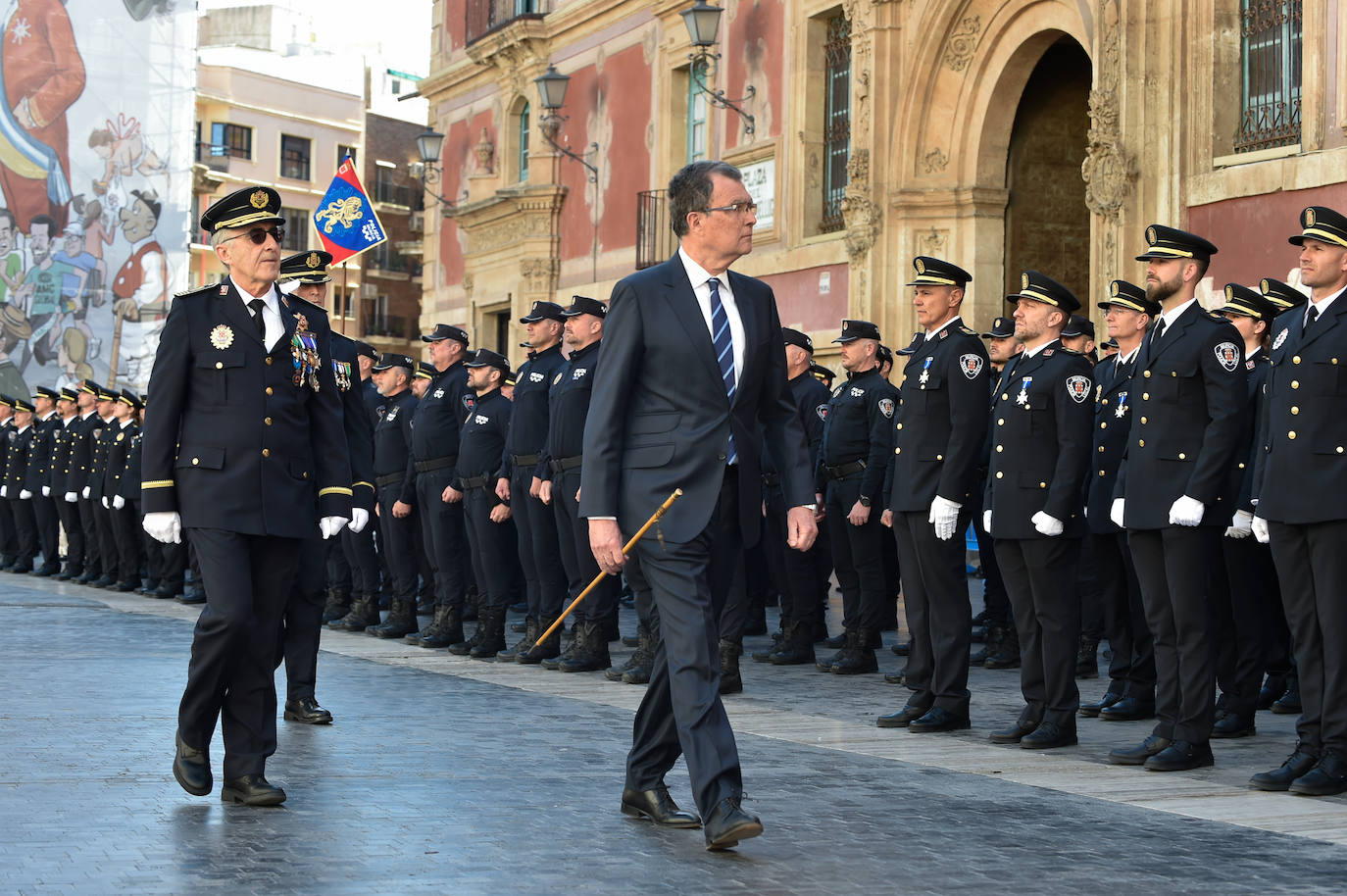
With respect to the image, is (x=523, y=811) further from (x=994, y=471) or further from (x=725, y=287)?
(x=994, y=471)

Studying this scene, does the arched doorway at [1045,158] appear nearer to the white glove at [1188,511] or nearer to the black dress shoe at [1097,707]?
the black dress shoe at [1097,707]

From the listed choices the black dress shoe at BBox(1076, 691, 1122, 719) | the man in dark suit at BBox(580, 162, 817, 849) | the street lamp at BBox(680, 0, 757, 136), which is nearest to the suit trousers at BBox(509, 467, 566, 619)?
the black dress shoe at BBox(1076, 691, 1122, 719)

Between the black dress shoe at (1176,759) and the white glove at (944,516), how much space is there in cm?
155

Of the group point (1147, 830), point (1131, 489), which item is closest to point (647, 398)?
point (1147, 830)

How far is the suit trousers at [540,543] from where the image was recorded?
12.2 metres

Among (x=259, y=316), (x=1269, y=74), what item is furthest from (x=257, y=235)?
(x=1269, y=74)

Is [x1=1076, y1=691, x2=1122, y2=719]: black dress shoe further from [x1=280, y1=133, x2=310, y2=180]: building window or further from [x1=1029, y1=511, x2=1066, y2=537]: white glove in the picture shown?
[x1=280, y1=133, x2=310, y2=180]: building window

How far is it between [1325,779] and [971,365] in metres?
2.80

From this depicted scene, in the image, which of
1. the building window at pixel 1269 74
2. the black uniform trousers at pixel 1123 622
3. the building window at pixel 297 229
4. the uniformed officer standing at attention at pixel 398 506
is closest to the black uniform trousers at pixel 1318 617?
the black uniform trousers at pixel 1123 622

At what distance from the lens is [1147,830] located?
6227mm

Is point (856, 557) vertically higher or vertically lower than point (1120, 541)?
lower

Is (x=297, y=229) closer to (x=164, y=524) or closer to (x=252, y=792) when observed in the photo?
(x=164, y=524)

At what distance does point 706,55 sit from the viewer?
2319 cm

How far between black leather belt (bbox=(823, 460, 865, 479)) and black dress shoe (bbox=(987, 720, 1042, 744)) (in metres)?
3.88
